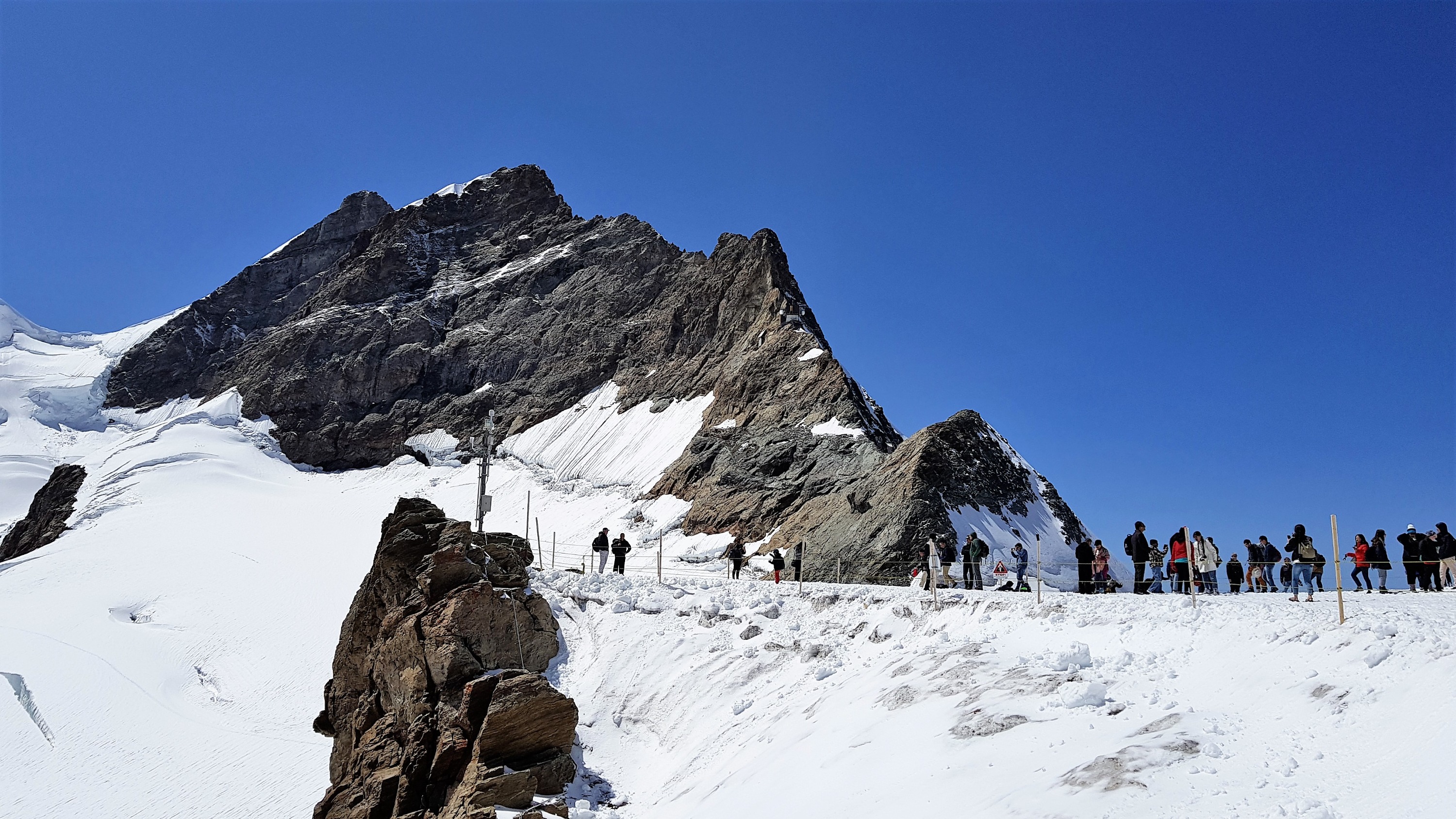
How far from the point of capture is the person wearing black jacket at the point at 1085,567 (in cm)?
1858

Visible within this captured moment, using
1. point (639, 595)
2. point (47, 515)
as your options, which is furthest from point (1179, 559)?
point (47, 515)

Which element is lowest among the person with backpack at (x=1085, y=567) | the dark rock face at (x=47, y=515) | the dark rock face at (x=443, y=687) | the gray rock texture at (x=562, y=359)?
the dark rock face at (x=443, y=687)

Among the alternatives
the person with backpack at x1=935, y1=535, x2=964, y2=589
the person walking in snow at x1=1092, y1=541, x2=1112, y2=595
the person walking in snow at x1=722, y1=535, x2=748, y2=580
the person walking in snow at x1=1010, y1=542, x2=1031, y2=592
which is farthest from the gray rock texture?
the person walking in snow at x1=1092, y1=541, x2=1112, y2=595

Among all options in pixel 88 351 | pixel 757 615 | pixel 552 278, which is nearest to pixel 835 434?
pixel 757 615

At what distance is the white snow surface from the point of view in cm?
836

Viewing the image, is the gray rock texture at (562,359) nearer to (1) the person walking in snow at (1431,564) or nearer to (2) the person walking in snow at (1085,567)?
(2) the person walking in snow at (1085,567)

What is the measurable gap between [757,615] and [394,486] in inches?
2081

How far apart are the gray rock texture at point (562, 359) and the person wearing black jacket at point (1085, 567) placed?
23.5ft

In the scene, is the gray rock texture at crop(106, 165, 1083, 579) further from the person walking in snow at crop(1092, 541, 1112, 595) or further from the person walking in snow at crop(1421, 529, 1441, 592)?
the person walking in snow at crop(1421, 529, 1441, 592)

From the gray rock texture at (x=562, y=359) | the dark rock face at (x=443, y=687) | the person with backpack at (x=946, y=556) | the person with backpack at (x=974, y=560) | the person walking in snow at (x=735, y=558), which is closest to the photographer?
Answer: the dark rock face at (x=443, y=687)

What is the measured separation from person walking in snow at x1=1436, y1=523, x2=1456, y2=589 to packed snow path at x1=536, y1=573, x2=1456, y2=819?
7.68 ft

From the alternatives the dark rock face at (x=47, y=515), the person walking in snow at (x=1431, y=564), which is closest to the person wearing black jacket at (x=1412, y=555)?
the person walking in snow at (x=1431, y=564)

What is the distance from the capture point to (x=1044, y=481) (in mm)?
37156

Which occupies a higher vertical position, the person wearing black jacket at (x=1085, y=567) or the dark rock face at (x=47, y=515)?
the dark rock face at (x=47, y=515)
